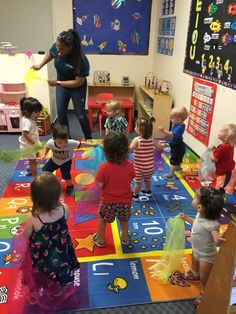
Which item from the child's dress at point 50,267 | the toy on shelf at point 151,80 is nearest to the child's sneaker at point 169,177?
the child's dress at point 50,267

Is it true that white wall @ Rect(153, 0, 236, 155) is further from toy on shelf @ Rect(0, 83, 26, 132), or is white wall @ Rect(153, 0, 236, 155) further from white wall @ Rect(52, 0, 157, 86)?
toy on shelf @ Rect(0, 83, 26, 132)

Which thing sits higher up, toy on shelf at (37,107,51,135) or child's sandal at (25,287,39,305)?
toy on shelf at (37,107,51,135)

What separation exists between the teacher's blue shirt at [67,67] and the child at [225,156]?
164 cm

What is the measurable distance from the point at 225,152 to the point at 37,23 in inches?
171

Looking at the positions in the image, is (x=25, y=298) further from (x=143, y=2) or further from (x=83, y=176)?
(x=143, y=2)

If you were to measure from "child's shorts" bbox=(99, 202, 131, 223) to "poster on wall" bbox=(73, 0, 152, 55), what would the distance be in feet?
14.1

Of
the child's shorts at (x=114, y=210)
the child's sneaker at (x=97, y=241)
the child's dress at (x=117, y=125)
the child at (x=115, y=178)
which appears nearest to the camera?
the child at (x=115, y=178)

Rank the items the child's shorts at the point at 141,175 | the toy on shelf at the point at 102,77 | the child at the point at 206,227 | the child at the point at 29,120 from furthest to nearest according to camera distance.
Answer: the toy on shelf at the point at 102,77, the child at the point at 29,120, the child's shorts at the point at 141,175, the child at the point at 206,227

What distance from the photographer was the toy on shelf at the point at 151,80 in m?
5.37

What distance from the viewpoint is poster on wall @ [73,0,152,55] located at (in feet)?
17.3

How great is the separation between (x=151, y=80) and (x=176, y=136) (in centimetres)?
274

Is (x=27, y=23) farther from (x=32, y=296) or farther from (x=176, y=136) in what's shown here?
(x=32, y=296)

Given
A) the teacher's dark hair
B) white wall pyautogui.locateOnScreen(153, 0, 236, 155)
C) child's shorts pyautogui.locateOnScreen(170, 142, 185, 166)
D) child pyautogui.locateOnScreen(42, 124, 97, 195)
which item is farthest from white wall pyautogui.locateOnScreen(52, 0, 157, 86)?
child pyautogui.locateOnScreen(42, 124, 97, 195)

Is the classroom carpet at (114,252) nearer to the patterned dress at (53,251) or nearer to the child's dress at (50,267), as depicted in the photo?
the child's dress at (50,267)
